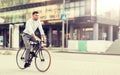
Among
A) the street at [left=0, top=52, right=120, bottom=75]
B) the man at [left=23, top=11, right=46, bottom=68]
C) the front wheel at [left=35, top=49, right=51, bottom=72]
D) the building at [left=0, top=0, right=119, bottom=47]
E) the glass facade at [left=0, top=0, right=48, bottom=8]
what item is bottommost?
the street at [left=0, top=52, right=120, bottom=75]

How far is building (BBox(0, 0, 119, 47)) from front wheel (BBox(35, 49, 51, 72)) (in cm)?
4946

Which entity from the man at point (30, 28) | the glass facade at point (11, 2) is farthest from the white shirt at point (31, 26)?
the glass facade at point (11, 2)

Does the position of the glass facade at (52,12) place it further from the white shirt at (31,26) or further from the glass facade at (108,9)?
the white shirt at (31,26)

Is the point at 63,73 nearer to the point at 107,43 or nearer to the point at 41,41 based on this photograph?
the point at 41,41

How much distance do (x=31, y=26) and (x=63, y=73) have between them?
1727 mm

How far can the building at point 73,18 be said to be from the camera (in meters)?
61.3

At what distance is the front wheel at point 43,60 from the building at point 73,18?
49.5 m

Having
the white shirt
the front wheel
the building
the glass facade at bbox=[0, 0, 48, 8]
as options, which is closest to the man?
the white shirt

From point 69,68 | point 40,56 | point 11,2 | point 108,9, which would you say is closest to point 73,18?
point 108,9

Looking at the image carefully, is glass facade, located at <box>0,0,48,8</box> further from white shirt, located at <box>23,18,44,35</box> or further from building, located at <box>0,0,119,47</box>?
white shirt, located at <box>23,18,44,35</box>

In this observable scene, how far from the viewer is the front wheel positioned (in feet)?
34.3

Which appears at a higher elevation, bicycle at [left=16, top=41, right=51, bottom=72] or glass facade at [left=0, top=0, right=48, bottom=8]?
glass facade at [left=0, top=0, right=48, bottom=8]

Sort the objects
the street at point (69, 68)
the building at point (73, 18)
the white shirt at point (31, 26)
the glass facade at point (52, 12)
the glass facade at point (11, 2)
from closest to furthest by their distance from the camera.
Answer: the street at point (69, 68) → the white shirt at point (31, 26) → the building at point (73, 18) → the glass facade at point (52, 12) → the glass facade at point (11, 2)

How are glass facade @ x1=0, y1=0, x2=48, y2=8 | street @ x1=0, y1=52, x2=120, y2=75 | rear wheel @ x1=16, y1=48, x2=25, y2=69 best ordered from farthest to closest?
1. glass facade @ x1=0, y1=0, x2=48, y2=8
2. rear wheel @ x1=16, y1=48, x2=25, y2=69
3. street @ x1=0, y1=52, x2=120, y2=75
